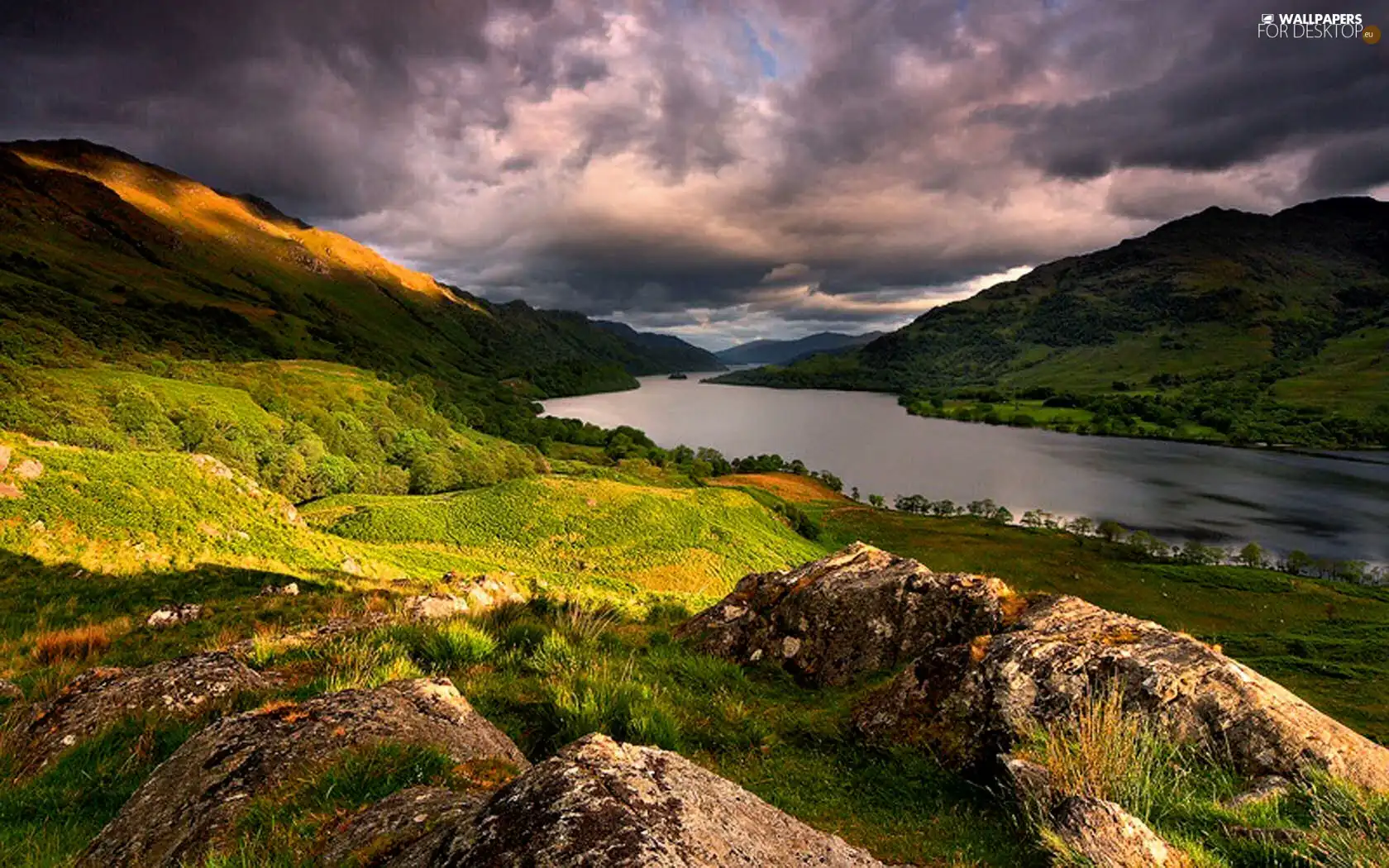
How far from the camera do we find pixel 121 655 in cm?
1148

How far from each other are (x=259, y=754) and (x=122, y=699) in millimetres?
3622

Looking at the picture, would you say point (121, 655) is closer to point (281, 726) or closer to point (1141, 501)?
point (281, 726)

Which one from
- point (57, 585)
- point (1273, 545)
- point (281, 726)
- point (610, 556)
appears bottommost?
point (1273, 545)

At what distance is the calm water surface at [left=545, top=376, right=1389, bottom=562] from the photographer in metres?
104

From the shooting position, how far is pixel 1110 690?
7.54 m

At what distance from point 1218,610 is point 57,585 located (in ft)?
290

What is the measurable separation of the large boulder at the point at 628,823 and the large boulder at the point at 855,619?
763 centimetres

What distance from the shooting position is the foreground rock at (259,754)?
4.09 meters

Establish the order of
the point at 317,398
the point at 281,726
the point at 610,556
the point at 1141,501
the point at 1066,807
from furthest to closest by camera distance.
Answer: the point at 1141,501, the point at 317,398, the point at 610,556, the point at 281,726, the point at 1066,807

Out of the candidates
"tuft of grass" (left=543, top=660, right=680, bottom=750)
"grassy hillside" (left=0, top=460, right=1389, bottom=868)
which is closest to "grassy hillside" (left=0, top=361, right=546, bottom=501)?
"grassy hillside" (left=0, top=460, right=1389, bottom=868)

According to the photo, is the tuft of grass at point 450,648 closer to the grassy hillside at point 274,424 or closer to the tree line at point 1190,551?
the grassy hillside at point 274,424

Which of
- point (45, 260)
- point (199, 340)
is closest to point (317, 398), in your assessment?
point (199, 340)

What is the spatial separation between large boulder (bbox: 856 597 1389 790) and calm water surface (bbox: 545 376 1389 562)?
117340 millimetres

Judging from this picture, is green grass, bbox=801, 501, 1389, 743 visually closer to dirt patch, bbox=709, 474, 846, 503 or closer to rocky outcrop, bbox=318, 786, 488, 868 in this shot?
dirt patch, bbox=709, 474, 846, 503
